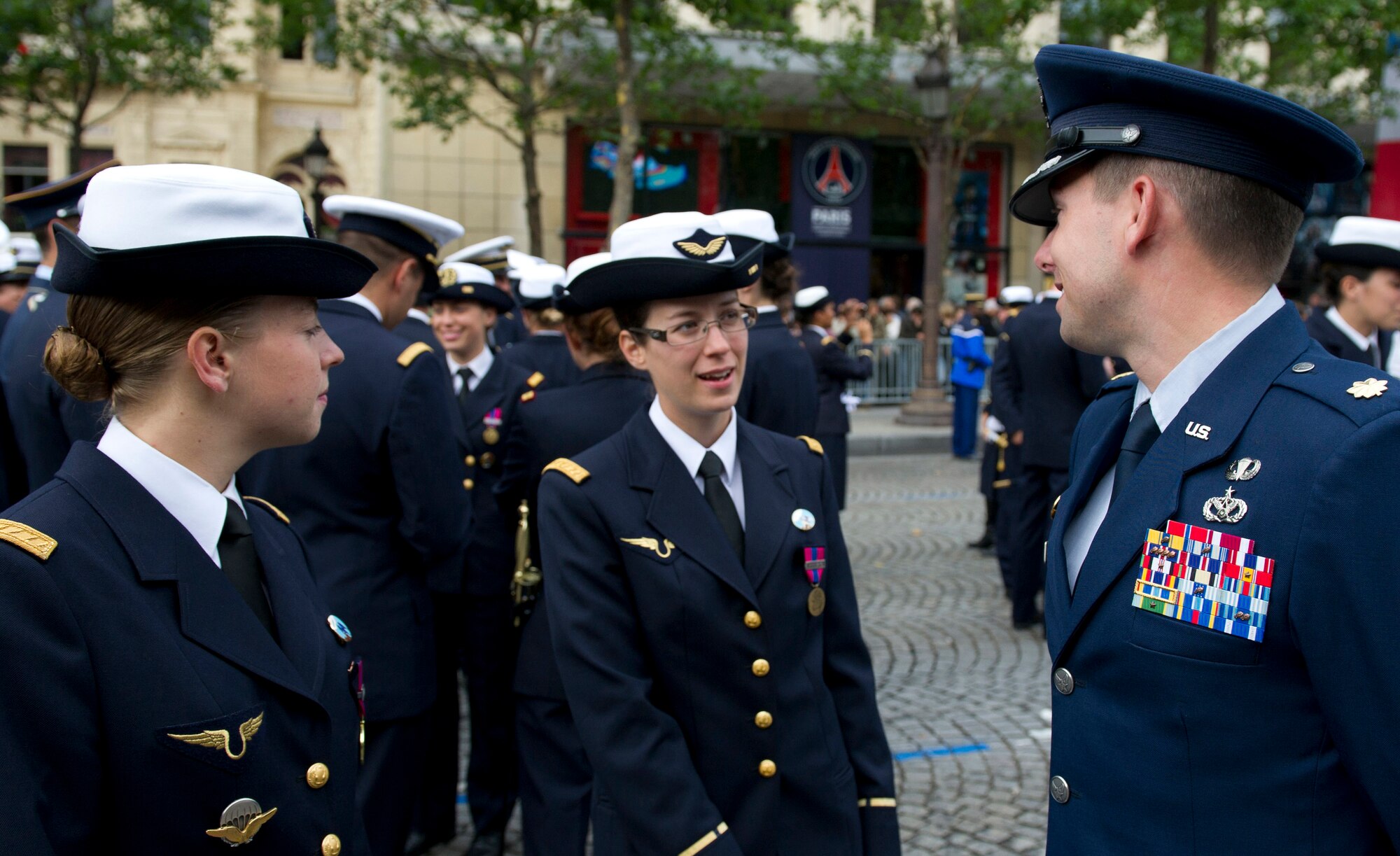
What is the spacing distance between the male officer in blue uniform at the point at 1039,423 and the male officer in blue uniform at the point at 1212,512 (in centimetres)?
484

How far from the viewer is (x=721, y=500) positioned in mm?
2623

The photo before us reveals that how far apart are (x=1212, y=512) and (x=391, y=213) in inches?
Answer: 109

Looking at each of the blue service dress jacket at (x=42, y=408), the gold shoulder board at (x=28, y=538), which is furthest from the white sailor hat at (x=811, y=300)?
the gold shoulder board at (x=28, y=538)

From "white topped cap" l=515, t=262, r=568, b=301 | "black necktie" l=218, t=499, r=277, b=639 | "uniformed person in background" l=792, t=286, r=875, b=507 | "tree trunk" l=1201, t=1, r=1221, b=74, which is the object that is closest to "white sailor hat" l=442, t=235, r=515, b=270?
"white topped cap" l=515, t=262, r=568, b=301

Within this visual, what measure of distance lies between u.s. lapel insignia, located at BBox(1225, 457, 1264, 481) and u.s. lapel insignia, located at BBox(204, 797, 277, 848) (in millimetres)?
1530

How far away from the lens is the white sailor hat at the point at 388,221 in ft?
12.1

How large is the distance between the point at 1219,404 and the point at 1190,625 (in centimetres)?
34

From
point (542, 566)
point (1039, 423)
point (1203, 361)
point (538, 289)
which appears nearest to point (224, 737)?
point (542, 566)

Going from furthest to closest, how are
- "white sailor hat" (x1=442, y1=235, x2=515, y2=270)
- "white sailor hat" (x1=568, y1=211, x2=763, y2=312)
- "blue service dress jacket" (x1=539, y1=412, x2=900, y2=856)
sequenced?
"white sailor hat" (x1=442, y1=235, x2=515, y2=270) < "white sailor hat" (x1=568, y1=211, x2=763, y2=312) < "blue service dress jacket" (x1=539, y1=412, x2=900, y2=856)

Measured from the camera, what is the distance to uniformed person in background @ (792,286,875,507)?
8.39m

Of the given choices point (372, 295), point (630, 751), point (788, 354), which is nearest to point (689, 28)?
point (788, 354)

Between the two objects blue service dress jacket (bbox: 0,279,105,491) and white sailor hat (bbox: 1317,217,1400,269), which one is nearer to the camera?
blue service dress jacket (bbox: 0,279,105,491)

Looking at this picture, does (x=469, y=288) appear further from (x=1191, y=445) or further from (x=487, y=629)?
(x=1191, y=445)

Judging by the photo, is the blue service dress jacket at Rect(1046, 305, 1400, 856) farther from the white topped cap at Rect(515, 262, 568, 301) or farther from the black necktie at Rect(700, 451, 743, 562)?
the white topped cap at Rect(515, 262, 568, 301)
